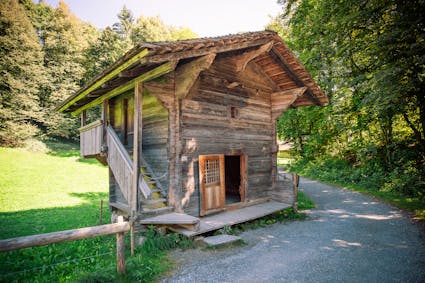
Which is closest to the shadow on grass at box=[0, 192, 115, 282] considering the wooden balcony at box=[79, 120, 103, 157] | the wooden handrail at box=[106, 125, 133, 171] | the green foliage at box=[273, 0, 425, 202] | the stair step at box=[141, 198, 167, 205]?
the stair step at box=[141, 198, 167, 205]

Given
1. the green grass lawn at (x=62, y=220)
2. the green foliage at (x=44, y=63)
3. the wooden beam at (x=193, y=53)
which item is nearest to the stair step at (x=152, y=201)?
the green grass lawn at (x=62, y=220)

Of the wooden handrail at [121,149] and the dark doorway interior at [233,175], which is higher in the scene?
the wooden handrail at [121,149]

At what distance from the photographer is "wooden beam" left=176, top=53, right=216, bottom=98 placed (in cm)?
641

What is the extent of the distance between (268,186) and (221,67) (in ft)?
18.0

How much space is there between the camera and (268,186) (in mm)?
10516

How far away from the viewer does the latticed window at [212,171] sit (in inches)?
329

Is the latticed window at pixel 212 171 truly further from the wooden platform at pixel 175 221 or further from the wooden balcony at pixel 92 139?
the wooden balcony at pixel 92 139

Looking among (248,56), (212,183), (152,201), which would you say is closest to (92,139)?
(152,201)

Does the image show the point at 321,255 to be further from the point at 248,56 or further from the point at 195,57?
the point at 248,56

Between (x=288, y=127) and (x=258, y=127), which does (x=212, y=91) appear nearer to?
(x=258, y=127)

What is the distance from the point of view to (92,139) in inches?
354

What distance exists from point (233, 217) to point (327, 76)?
1361cm

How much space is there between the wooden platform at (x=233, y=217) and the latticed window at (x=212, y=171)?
1194 millimetres

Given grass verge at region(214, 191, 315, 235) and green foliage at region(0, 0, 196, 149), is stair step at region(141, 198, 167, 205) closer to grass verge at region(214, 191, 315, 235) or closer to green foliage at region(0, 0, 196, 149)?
grass verge at region(214, 191, 315, 235)
